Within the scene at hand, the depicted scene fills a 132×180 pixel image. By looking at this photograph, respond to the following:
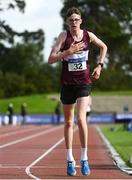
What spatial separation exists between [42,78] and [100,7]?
62.0 m

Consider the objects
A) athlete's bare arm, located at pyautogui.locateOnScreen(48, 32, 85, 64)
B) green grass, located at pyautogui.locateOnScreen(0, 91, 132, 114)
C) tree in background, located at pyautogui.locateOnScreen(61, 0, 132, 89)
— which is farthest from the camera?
green grass, located at pyautogui.locateOnScreen(0, 91, 132, 114)

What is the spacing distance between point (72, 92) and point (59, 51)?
2.26 feet

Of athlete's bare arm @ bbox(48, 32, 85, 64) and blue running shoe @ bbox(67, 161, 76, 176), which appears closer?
athlete's bare arm @ bbox(48, 32, 85, 64)

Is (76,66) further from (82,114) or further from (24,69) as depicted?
(24,69)

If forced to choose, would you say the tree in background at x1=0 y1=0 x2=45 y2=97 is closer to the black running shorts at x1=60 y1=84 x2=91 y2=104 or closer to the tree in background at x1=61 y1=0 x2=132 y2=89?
the tree in background at x1=61 y1=0 x2=132 y2=89

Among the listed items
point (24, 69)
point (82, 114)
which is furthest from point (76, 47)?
point (24, 69)

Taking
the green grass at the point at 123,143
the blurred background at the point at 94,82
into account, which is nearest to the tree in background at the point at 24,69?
the blurred background at the point at 94,82

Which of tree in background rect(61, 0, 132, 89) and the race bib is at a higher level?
the race bib

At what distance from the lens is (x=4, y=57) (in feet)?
229

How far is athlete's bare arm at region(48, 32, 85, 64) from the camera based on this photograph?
1045 cm

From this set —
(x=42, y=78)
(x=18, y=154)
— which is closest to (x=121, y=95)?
(x=42, y=78)

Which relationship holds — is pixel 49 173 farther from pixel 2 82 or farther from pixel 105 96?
pixel 2 82

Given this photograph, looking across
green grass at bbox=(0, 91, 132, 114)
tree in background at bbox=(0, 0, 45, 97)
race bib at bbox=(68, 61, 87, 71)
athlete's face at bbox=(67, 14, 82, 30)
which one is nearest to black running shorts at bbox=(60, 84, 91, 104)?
race bib at bbox=(68, 61, 87, 71)

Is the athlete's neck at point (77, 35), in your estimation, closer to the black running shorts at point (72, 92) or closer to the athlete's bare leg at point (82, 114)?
the black running shorts at point (72, 92)
